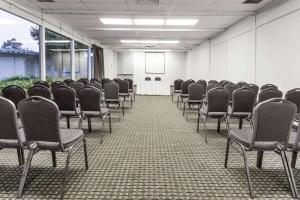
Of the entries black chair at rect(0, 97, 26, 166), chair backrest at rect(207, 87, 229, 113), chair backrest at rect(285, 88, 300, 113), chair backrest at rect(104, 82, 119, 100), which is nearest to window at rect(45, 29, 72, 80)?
chair backrest at rect(104, 82, 119, 100)

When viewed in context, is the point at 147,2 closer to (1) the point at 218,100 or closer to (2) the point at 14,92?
(1) the point at 218,100

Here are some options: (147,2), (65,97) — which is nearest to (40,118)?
(65,97)

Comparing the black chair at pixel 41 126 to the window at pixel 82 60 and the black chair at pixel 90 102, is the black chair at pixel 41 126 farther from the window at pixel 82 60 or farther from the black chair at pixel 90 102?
the window at pixel 82 60

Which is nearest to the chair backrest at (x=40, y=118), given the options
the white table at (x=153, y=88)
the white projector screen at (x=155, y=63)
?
the white table at (x=153, y=88)

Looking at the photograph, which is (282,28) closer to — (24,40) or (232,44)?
(232,44)

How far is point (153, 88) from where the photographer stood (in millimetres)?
15227

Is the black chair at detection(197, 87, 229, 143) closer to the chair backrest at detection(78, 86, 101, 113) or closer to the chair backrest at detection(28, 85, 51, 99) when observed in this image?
the chair backrest at detection(78, 86, 101, 113)

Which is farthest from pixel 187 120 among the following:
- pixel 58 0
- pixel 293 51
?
pixel 58 0

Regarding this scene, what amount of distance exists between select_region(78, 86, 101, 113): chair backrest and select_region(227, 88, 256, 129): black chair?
89.1 inches

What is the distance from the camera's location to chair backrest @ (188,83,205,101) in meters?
7.47

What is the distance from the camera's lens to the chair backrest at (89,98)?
16.3 feet

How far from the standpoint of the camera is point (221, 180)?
125 inches

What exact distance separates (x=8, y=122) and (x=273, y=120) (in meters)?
2.47

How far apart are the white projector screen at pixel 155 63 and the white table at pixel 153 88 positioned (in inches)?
259
